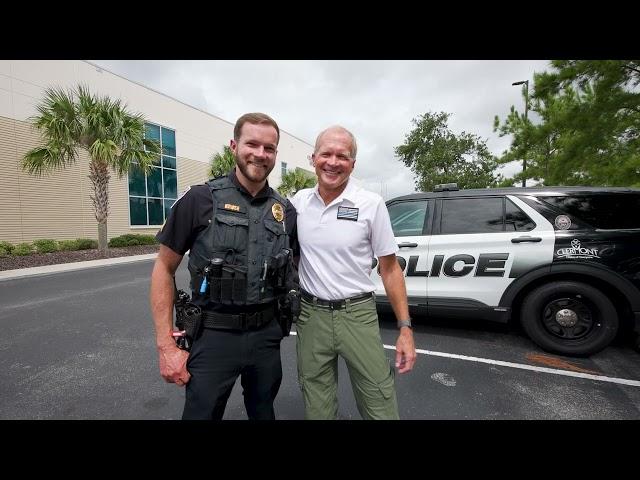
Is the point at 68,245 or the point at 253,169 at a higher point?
the point at 253,169

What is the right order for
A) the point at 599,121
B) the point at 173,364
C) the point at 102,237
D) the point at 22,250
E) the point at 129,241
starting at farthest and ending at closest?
the point at 129,241, the point at 102,237, the point at 22,250, the point at 599,121, the point at 173,364

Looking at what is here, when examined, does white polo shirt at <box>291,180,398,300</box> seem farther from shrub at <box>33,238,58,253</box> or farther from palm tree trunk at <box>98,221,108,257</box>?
shrub at <box>33,238,58,253</box>

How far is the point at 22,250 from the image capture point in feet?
34.8

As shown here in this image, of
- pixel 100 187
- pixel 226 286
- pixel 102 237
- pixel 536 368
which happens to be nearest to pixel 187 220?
pixel 226 286

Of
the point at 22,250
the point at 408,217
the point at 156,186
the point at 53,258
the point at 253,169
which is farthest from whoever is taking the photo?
the point at 156,186

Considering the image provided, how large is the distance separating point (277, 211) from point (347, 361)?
899mm

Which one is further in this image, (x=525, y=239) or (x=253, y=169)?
(x=525, y=239)

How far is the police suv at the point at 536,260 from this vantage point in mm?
2818

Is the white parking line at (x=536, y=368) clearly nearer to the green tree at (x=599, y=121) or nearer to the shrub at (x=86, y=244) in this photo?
the green tree at (x=599, y=121)

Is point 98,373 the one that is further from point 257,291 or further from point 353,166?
point 353,166

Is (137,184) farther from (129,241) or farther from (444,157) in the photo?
(444,157)

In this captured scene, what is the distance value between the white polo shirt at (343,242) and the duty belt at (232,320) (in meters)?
0.34

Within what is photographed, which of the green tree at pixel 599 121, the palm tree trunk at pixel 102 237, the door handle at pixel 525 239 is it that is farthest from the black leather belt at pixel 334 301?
the palm tree trunk at pixel 102 237

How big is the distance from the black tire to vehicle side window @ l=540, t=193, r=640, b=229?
2.16ft
